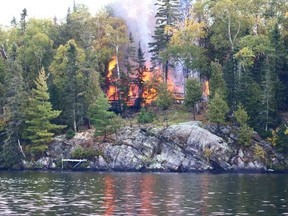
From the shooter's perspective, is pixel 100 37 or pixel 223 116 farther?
pixel 100 37

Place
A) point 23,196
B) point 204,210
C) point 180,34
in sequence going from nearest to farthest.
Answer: point 204,210 < point 23,196 < point 180,34

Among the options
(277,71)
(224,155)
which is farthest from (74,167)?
(277,71)

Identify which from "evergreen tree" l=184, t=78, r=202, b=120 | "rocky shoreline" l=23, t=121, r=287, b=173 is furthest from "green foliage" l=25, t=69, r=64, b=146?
"evergreen tree" l=184, t=78, r=202, b=120

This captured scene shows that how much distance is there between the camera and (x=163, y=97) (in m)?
99.4

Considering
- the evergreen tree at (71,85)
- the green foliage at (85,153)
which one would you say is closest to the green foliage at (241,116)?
the green foliage at (85,153)

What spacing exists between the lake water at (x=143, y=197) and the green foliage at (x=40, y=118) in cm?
2774

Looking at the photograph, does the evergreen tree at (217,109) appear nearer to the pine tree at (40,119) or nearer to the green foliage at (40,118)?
the pine tree at (40,119)

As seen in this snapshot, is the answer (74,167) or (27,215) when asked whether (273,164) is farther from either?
(27,215)

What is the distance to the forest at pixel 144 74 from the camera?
304 feet

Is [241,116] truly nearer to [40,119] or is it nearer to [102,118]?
[102,118]

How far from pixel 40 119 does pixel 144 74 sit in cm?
2472

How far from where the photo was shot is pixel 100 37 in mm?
113875

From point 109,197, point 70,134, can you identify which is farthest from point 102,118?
point 109,197

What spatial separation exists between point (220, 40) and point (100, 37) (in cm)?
2459
